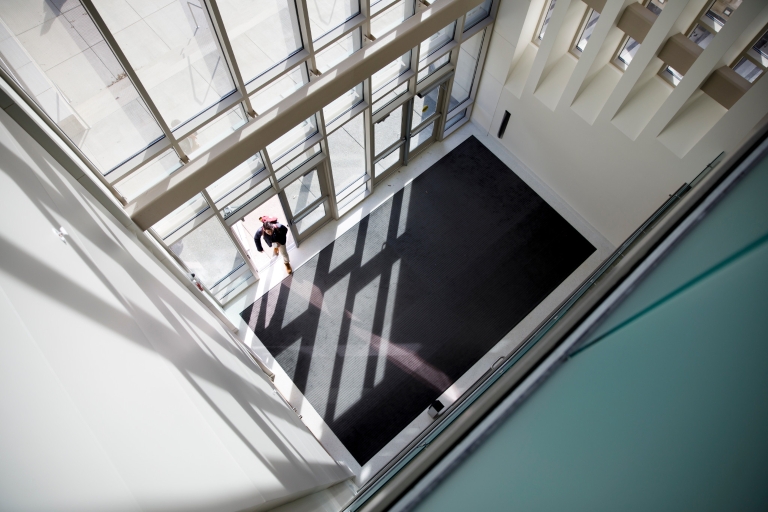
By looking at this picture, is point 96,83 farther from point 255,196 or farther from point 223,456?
point 223,456

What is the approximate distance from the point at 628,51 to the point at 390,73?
381 centimetres

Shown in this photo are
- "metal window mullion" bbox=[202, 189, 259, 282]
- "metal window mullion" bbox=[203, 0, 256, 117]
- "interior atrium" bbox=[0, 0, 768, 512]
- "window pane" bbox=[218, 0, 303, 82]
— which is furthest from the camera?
"metal window mullion" bbox=[202, 189, 259, 282]

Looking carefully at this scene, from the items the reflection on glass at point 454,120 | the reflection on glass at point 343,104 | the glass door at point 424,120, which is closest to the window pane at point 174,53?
the reflection on glass at point 343,104

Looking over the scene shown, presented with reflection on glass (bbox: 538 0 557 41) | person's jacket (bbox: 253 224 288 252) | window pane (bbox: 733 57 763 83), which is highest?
person's jacket (bbox: 253 224 288 252)

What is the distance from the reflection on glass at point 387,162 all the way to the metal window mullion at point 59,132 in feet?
17.2

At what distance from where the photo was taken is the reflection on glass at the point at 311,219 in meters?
9.26

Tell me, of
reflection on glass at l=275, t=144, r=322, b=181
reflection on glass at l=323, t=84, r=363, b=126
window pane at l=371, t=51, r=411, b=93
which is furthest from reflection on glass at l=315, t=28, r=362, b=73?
reflection on glass at l=275, t=144, r=322, b=181

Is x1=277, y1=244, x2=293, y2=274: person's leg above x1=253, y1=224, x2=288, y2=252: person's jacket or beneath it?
beneath

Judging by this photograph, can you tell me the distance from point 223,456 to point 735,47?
294 inches

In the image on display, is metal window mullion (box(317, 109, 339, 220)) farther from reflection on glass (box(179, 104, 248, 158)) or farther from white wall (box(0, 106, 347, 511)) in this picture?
white wall (box(0, 106, 347, 511))

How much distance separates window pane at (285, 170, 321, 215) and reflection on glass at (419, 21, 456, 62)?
2.75m

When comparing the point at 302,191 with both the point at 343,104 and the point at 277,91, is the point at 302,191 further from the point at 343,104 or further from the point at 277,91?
the point at 277,91

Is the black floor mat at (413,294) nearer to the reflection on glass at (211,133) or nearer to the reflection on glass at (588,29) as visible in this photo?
the reflection on glass at (588,29)

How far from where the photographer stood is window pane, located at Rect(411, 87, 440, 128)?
966 centimetres
